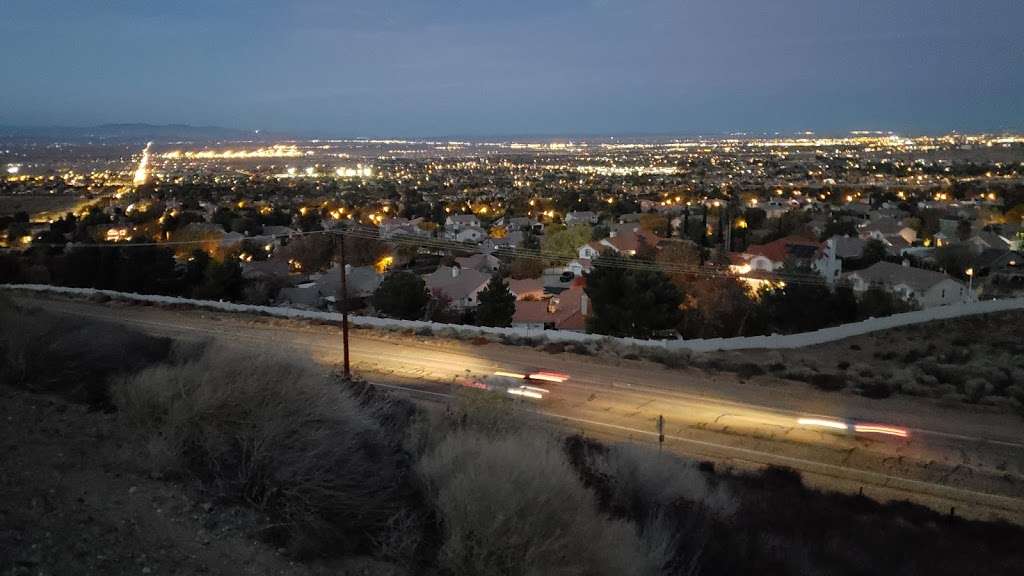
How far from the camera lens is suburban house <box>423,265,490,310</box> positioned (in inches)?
1425

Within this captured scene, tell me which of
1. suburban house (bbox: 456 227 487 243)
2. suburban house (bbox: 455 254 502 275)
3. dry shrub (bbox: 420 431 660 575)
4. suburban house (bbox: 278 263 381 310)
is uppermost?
dry shrub (bbox: 420 431 660 575)

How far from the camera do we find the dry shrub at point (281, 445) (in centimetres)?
652

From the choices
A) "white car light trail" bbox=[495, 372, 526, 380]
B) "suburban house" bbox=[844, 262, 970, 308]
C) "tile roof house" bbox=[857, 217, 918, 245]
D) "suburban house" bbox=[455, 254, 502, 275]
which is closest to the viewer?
"white car light trail" bbox=[495, 372, 526, 380]

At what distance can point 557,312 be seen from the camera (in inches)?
1312

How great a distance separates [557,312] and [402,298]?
6.52 meters

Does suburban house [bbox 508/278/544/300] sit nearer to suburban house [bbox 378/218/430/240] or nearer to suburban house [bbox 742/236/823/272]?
suburban house [bbox 742/236/823/272]

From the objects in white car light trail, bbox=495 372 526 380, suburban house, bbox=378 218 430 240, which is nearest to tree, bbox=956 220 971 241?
suburban house, bbox=378 218 430 240

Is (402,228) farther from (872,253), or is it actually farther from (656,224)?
(872,253)

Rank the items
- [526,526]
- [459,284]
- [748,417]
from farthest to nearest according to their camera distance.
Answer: [459,284]
[748,417]
[526,526]

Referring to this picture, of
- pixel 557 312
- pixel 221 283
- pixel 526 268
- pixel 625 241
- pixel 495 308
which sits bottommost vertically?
pixel 557 312

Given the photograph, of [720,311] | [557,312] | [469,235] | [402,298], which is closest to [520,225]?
[469,235]

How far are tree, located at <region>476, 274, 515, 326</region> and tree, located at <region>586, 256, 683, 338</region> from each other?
3.24 meters

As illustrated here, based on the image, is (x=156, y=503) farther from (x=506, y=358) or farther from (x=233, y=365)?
(x=506, y=358)

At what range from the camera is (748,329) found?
1159 inches
